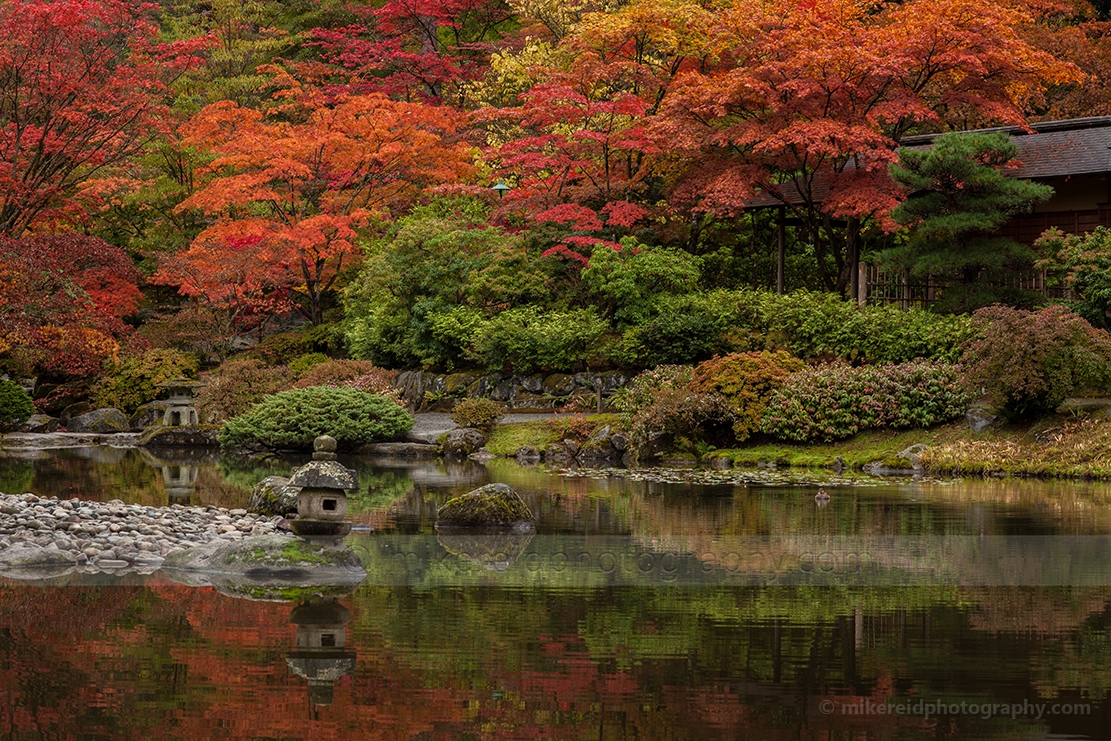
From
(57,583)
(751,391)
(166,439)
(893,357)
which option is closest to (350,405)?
(166,439)

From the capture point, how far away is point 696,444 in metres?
18.6

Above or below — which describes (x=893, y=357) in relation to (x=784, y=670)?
above

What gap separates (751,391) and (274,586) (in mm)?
11400

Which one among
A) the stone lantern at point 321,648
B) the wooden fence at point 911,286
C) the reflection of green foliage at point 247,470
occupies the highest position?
the wooden fence at point 911,286

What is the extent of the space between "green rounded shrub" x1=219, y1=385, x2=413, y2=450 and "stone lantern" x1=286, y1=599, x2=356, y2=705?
12.9 m

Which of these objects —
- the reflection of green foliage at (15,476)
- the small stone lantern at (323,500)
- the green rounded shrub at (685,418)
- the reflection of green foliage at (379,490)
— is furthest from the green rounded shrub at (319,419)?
the small stone lantern at (323,500)

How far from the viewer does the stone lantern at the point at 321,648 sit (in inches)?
219

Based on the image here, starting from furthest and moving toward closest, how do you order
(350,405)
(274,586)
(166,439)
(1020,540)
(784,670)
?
(166,439), (350,405), (1020,540), (274,586), (784,670)

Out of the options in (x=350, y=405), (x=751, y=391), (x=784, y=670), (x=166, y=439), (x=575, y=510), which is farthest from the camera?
(x=166, y=439)

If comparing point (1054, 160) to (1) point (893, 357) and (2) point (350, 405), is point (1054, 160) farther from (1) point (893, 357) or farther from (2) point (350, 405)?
(2) point (350, 405)

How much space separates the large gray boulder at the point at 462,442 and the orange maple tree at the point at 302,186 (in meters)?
7.39

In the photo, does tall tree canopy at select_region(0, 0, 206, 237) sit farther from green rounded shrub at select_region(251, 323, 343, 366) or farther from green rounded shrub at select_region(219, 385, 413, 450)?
green rounded shrub at select_region(219, 385, 413, 450)

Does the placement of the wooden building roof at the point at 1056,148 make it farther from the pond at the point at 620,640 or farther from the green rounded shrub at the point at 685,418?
the pond at the point at 620,640

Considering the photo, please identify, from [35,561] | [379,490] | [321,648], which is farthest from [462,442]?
[321,648]
